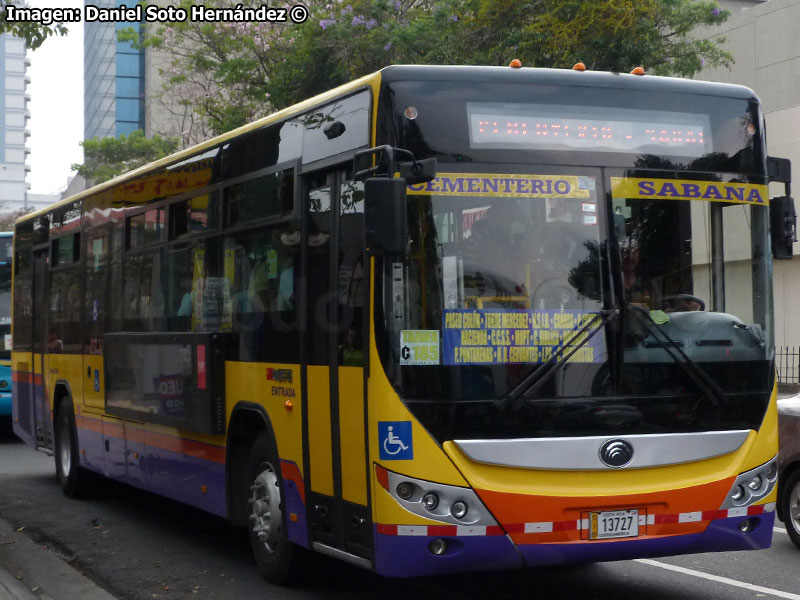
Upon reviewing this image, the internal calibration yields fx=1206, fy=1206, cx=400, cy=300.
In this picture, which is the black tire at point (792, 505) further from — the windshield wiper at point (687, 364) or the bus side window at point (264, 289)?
the bus side window at point (264, 289)

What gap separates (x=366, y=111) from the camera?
657 centimetres

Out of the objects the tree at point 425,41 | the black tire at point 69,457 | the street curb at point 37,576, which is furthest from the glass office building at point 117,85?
the street curb at point 37,576

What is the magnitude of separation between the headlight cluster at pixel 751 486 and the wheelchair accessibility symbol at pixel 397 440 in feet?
5.71

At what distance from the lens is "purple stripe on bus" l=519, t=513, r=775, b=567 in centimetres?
615

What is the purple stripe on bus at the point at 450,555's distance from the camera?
239 inches

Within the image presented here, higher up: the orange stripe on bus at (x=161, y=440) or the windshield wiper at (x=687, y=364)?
the windshield wiper at (x=687, y=364)

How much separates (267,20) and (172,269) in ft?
55.9

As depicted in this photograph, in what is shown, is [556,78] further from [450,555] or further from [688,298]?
[450,555]

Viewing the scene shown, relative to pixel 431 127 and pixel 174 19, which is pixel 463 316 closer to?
pixel 431 127

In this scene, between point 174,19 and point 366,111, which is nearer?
point 366,111

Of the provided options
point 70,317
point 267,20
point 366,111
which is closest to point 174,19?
point 267,20

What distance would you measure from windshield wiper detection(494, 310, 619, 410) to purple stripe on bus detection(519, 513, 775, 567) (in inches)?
29.4

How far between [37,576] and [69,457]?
4.56 meters

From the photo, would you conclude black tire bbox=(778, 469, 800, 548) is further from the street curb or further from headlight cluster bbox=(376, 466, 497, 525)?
the street curb
